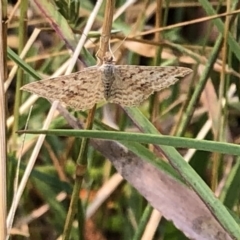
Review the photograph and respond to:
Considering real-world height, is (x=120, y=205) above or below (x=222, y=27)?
below

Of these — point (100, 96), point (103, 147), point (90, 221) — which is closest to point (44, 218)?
point (90, 221)

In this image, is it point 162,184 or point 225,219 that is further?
point 162,184

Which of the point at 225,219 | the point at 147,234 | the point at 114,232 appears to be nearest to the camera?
the point at 225,219

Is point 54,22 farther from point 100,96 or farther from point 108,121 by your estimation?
point 108,121

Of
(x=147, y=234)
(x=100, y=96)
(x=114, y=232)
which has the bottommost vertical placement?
(x=114, y=232)

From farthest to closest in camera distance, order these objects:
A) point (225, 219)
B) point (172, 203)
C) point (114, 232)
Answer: point (114, 232)
point (172, 203)
point (225, 219)
